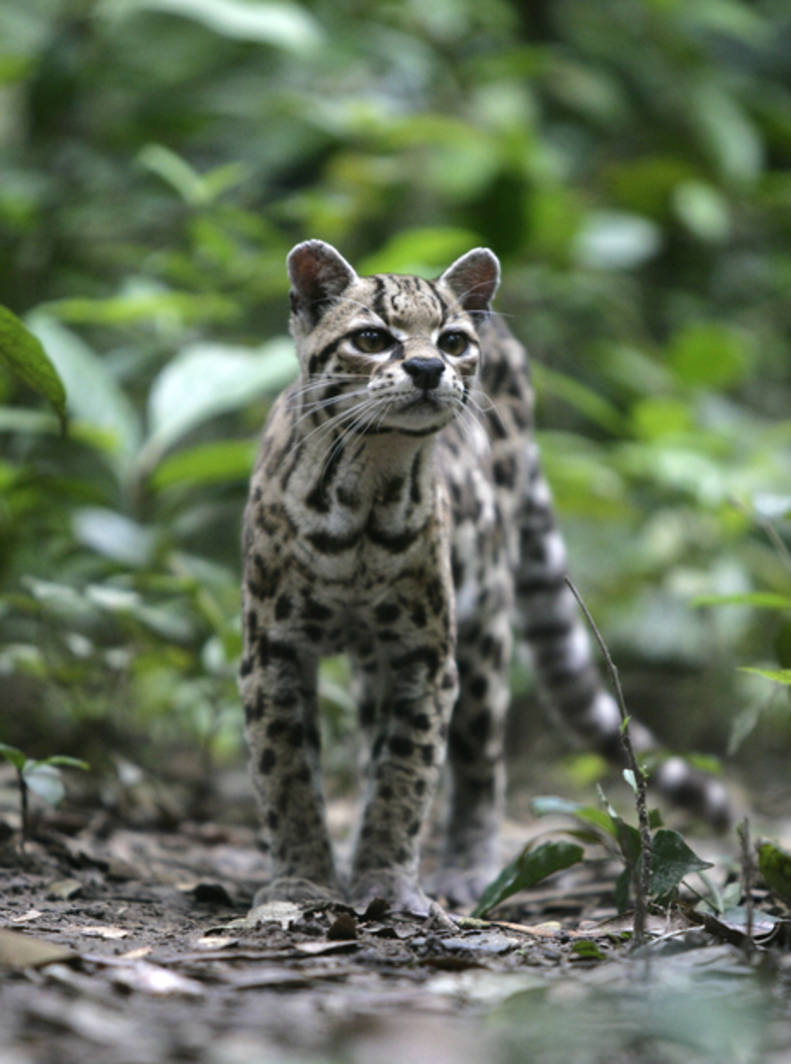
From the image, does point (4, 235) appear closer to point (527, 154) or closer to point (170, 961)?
point (527, 154)

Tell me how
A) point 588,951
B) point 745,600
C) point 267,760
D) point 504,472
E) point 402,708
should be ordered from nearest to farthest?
1. point 588,951
2. point 745,600
3. point 267,760
4. point 402,708
5. point 504,472

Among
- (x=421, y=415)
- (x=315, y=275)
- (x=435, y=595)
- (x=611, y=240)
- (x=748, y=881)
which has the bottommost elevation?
(x=748, y=881)

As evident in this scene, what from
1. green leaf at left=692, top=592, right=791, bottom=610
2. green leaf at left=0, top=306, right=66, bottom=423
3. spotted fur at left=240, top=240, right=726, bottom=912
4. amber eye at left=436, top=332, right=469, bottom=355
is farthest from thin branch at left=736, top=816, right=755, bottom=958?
→ green leaf at left=0, top=306, right=66, bottom=423

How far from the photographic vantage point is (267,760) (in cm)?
461

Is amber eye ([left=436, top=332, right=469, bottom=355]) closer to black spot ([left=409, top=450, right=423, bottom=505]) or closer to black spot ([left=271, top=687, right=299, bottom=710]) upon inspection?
black spot ([left=409, top=450, right=423, bottom=505])

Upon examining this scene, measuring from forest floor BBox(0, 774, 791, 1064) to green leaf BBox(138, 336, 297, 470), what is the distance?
2.53 m

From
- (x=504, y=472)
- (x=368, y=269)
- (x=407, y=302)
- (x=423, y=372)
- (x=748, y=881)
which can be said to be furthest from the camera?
(x=368, y=269)

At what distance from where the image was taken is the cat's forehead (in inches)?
171

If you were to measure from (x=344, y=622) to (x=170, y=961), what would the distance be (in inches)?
64.4

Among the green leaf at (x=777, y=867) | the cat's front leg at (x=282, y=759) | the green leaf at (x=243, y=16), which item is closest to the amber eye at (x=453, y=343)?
the cat's front leg at (x=282, y=759)

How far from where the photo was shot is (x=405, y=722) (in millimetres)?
4715

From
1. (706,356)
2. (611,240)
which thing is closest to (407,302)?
(706,356)

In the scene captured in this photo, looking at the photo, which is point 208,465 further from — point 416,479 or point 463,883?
point 463,883

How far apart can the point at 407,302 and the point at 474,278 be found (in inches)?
19.5
